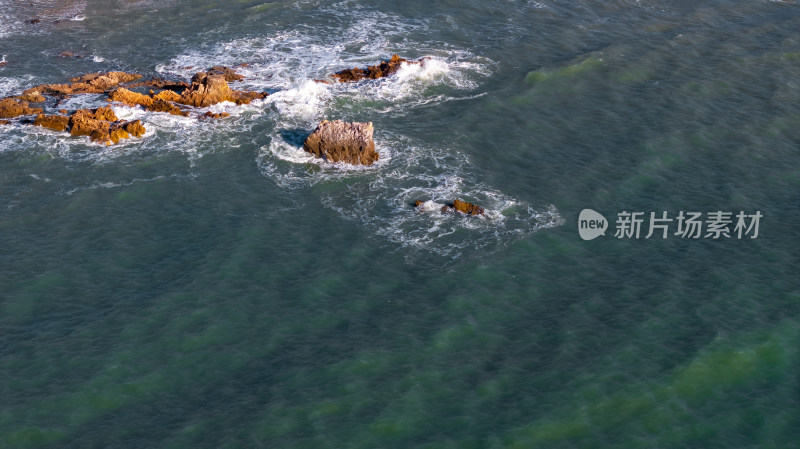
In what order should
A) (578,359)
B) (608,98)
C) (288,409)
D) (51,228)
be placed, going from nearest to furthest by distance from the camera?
(288,409) < (578,359) < (51,228) < (608,98)

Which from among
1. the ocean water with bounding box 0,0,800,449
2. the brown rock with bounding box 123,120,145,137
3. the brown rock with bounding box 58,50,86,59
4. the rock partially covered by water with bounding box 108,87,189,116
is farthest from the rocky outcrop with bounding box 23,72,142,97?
the brown rock with bounding box 123,120,145,137

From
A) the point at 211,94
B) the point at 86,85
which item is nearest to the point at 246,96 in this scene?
the point at 211,94

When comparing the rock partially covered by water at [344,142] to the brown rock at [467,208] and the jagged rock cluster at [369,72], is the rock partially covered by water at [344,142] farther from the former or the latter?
the jagged rock cluster at [369,72]

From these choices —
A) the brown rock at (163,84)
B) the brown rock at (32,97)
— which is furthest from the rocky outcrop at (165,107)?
the brown rock at (32,97)

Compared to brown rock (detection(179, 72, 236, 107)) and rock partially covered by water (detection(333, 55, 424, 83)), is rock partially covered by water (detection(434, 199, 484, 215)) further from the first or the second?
brown rock (detection(179, 72, 236, 107))

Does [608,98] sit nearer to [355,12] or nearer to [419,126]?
[419,126]

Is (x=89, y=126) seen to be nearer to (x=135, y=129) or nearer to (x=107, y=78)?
(x=135, y=129)

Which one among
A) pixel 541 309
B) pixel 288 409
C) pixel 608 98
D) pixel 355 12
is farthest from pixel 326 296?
pixel 355 12
